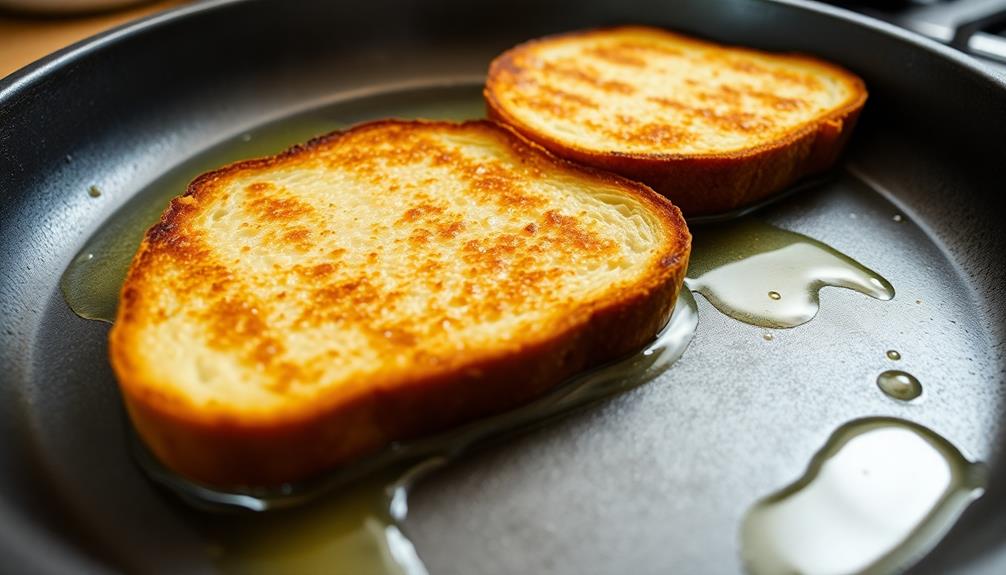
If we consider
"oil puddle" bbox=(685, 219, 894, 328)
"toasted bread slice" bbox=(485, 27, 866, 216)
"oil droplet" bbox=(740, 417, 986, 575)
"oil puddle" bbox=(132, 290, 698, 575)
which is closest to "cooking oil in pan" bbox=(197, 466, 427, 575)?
"oil puddle" bbox=(132, 290, 698, 575)

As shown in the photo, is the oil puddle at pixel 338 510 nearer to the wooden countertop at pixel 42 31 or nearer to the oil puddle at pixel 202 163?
the oil puddle at pixel 202 163

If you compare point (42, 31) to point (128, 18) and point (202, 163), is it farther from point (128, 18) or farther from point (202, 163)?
point (202, 163)

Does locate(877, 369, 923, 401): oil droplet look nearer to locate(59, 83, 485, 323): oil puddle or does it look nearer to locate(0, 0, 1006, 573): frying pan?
locate(0, 0, 1006, 573): frying pan

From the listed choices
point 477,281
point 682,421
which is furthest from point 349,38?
point 682,421

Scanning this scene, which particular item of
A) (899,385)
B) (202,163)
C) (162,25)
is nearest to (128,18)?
(162,25)

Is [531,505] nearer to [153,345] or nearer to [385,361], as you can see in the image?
[385,361]

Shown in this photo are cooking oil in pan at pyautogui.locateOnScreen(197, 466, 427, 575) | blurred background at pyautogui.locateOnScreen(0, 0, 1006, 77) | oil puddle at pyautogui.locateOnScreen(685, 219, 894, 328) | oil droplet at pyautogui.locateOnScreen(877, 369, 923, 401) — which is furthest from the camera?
blurred background at pyautogui.locateOnScreen(0, 0, 1006, 77)
